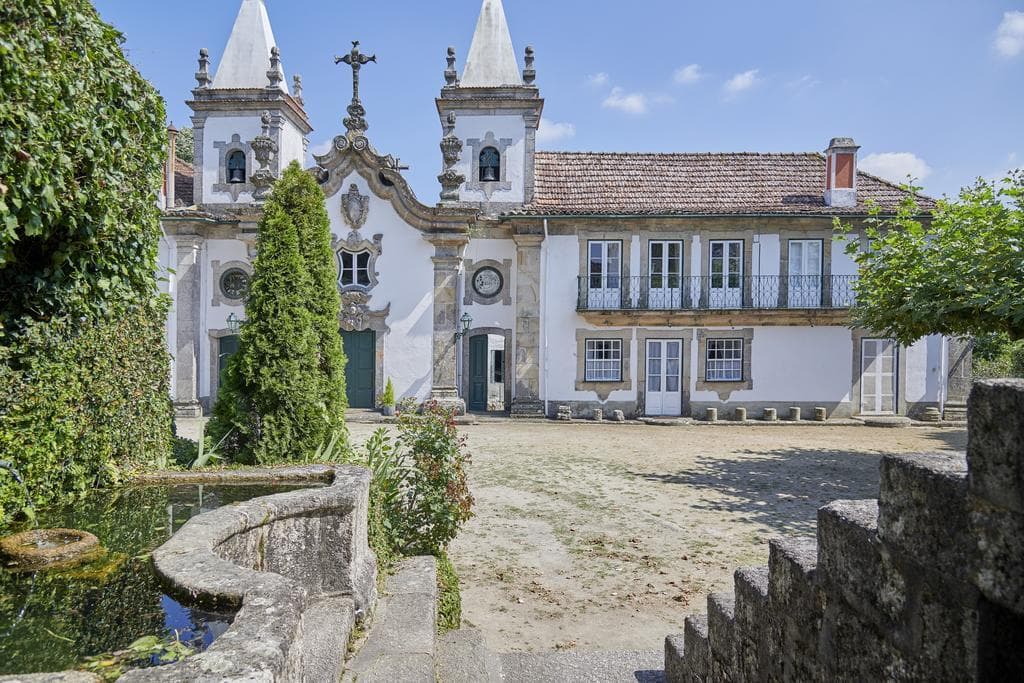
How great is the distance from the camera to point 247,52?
21.6 metres

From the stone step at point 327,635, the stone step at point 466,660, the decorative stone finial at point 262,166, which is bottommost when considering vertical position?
the stone step at point 466,660

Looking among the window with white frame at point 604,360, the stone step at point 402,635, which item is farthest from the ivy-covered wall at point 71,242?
the window with white frame at point 604,360

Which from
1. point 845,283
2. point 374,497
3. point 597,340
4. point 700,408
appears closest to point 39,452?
point 374,497

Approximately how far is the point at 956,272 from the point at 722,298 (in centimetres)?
973

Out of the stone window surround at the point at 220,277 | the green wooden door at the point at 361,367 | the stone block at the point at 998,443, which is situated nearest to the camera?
the stone block at the point at 998,443

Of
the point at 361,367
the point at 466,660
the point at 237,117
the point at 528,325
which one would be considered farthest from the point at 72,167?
the point at 237,117

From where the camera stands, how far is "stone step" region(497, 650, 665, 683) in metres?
4.22

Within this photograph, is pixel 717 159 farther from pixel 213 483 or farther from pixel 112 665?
pixel 112 665

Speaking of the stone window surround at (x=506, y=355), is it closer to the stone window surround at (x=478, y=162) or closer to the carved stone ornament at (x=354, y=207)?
the stone window surround at (x=478, y=162)

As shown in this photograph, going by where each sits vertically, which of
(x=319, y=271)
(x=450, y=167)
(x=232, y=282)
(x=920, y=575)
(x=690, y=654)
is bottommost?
(x=690, y=654)

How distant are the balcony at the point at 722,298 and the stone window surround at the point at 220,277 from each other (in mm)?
9780

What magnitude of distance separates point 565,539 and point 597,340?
11.7m

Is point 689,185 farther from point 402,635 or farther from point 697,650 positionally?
point 402,635

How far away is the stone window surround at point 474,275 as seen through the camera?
18406 millimetres
